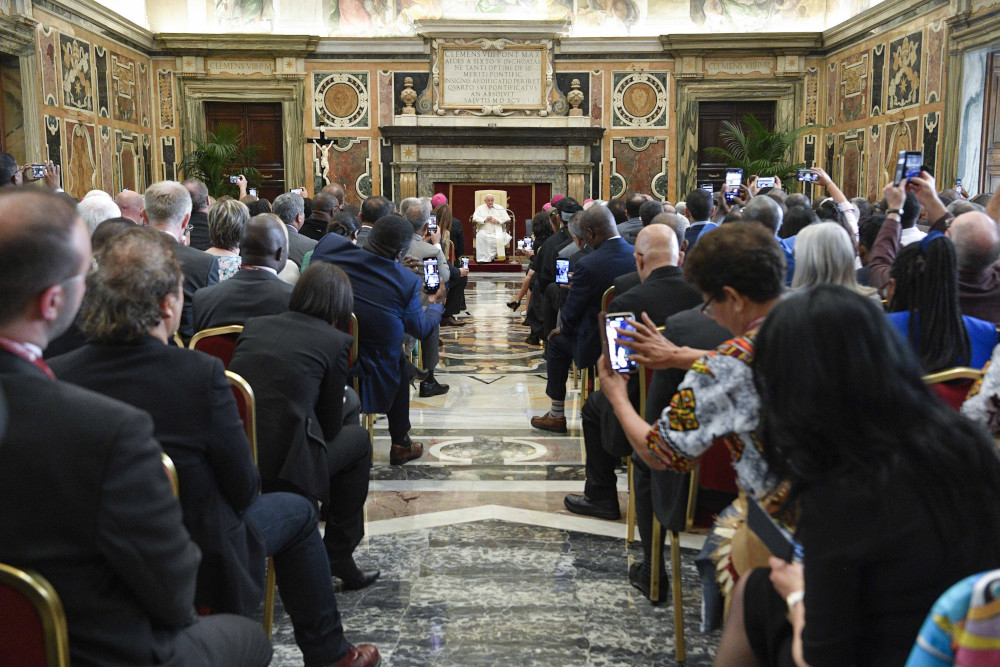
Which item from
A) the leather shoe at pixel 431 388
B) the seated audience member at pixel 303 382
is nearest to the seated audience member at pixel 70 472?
the seated audience member at pixel 303 382

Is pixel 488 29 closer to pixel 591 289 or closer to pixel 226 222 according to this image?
pixel 591 289

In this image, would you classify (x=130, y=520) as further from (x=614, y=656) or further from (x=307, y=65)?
(x=307, y=65)

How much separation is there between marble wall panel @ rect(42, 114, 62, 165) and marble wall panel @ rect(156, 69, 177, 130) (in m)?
3.99

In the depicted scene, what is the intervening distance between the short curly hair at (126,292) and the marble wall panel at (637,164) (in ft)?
48.1

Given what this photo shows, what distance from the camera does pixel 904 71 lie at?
12.5m

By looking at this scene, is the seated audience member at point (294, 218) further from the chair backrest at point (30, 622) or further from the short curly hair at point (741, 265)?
the chair backrest at point (30, 622)

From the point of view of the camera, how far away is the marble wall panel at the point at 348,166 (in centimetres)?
1638

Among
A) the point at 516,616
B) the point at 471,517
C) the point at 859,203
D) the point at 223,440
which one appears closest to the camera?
the point at 223,440

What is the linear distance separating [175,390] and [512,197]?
15.0m

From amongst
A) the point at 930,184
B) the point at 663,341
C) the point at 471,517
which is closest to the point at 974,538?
the point at 663,341

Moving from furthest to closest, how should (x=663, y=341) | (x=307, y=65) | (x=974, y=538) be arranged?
(x=307, y=65) → (x=663, y=341) → (x=974, y=538)

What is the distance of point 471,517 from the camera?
4.46 m

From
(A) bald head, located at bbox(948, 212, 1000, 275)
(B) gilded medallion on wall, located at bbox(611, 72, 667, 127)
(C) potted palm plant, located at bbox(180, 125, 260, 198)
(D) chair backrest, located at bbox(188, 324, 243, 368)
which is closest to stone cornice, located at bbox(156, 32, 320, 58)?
(C) potted palm plant, located at bbox(180, 125, 260, 198)

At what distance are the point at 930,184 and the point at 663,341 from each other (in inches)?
105
